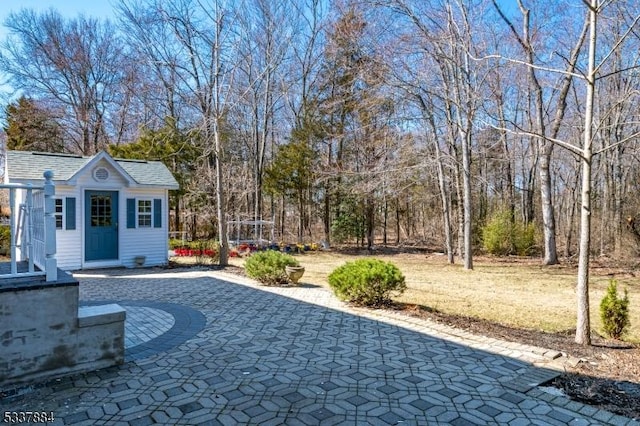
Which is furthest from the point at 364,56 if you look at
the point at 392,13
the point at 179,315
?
the point at 179,315

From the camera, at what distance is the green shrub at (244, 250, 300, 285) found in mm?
8508

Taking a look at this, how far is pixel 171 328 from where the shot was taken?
5125mm

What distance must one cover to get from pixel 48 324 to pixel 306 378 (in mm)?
2296

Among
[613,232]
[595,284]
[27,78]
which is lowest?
[595,284]

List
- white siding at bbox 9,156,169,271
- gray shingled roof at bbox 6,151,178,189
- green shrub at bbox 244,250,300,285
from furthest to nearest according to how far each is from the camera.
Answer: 1. white siding at bbox 9,156,169,271
2. gray shingled roof at bbox 6,151,178,189
3. green shrub at bbox 244,250,300,285

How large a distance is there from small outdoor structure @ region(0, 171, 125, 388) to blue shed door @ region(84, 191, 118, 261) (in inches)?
292

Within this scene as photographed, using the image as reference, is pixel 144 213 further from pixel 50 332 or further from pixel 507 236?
pixel 507 236

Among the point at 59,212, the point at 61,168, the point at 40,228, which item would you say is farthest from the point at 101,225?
the point at 40,228

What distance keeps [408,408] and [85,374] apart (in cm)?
285

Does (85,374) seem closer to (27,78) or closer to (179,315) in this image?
(179,315)

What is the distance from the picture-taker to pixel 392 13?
12.0 metres

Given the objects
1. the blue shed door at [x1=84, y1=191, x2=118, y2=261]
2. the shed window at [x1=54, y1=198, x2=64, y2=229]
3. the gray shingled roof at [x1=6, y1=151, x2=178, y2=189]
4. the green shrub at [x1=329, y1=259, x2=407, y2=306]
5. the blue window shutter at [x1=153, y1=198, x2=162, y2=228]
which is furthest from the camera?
the blue window shutter at [x1=153, y1=198, x2=162, y2=228]

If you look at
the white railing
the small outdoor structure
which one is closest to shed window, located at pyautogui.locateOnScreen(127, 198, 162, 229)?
the white railing

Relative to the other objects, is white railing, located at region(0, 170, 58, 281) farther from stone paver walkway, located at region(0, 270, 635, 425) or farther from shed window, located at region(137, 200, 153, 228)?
shed window, located at region(137, 200, 153, 228)
